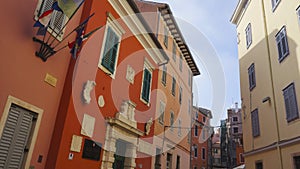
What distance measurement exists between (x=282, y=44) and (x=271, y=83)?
194 cm

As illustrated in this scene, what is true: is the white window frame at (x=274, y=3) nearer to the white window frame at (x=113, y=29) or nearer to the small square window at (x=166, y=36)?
the small square window at (x=166, y=36)

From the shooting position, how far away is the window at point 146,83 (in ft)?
39.0

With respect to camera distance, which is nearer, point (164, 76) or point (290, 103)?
point (290, 103)

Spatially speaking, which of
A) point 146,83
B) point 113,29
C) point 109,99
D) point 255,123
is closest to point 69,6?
point 113,29

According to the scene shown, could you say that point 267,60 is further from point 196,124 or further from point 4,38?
point 196,124

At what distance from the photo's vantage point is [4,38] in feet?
17.6

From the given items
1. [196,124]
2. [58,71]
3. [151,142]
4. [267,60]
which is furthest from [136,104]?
[196,124]

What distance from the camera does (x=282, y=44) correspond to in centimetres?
1088

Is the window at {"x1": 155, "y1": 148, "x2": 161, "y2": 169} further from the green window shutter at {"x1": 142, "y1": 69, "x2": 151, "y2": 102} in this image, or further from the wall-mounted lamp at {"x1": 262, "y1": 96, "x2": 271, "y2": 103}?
the wall-mounted lamp at {"x1": 262, "y1": 96, "x2": 271, "y2": 103}

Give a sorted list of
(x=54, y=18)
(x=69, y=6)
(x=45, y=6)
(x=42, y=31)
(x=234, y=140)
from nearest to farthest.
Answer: (x=42, y=31), (x=45, y=6), (x=69, y=6), (x=54, y=18), (x=234, y=140)

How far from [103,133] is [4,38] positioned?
14.5 ft

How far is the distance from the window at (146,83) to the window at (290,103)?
247 inches

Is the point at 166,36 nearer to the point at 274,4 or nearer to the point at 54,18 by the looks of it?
the point at 274,4

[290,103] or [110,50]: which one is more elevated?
[110,50]
